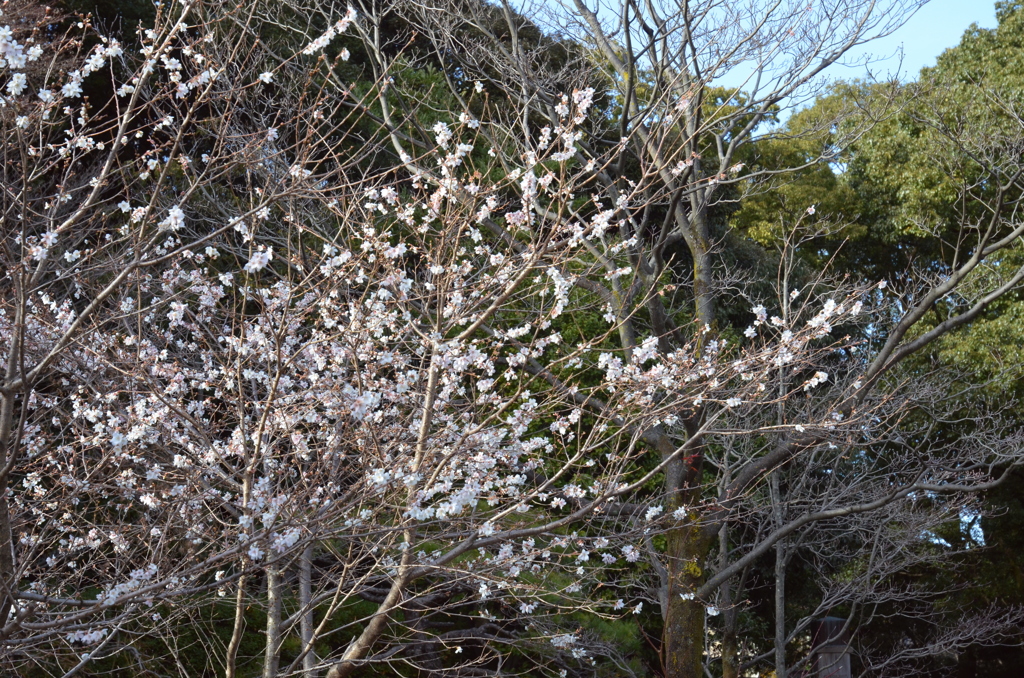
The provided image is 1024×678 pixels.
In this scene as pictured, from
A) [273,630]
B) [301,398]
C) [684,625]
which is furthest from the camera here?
[684,625]

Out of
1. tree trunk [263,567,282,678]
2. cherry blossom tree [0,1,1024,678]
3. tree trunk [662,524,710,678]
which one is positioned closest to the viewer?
cherry blossom tree [0,1,1024,678]

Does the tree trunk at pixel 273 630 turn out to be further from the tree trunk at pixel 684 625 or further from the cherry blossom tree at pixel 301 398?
the tree trunk at pixel 684 625

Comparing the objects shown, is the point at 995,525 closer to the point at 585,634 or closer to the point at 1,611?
the point at 585,634

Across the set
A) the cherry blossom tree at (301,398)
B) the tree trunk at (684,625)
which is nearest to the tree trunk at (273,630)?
the cherry blossom tree at (301,398)

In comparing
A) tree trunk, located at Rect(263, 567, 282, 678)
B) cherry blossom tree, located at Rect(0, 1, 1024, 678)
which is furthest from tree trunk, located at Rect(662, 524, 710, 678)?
tree trunk, located at Rect(263, 567, 282, 678)

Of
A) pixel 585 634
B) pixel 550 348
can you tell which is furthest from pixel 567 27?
pixel 585 634

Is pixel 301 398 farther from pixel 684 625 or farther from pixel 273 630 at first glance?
pixel 684 625

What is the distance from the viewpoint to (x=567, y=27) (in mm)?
5617

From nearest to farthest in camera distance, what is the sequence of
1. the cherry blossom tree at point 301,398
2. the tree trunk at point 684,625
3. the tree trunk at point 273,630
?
the cherry blossom tree at point 301,398, the tree trunk at point 273,630, the tree trunk at point 684,625

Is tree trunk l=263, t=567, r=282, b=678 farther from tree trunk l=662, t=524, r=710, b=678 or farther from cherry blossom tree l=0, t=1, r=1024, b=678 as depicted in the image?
tree trunk l=662, t=524, r=710, b=678

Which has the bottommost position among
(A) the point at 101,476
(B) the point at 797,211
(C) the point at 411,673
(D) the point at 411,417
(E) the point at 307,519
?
(C) the point at 411,673

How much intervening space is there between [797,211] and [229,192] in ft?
29.3

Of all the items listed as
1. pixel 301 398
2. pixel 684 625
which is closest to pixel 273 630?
pixel 301 398

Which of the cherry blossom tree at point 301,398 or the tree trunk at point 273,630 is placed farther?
the tree trunk at point 273,630
